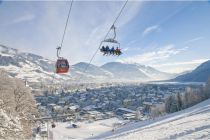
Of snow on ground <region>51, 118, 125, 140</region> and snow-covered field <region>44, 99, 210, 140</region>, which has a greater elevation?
snow-covered field <region>44, 99, 210, 140</region>

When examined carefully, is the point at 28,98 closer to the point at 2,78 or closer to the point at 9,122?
the point at 2,78

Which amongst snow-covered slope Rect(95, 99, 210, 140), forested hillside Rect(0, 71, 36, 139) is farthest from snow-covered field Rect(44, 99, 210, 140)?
forested hillside Rect(0, 71, 36, 139)

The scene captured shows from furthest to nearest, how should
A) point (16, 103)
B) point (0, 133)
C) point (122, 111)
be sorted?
point (122, 111), point (16, 103), point (0, 133)

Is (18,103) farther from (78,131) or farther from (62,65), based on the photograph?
(78,131)

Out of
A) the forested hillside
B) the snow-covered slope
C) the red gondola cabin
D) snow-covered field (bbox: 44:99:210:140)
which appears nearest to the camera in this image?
the snow-covered slope

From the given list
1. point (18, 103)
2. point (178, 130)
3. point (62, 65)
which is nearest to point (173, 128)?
point (178, 130)

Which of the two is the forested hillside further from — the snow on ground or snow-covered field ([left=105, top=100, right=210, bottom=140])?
the snow on ground

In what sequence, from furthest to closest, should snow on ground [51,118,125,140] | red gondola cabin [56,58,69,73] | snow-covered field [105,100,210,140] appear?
snow on ground [51,118,125,140], red gondola cabin [56,58,69,73], snow-covered field [105,100,210,140]

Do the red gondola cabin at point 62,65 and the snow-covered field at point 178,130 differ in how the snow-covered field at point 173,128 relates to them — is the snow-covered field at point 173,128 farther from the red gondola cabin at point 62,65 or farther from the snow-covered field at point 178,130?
the red gondola cabin at point 62,65

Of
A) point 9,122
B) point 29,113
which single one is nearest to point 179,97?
point 29,113
